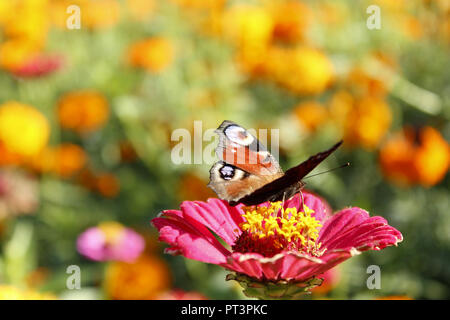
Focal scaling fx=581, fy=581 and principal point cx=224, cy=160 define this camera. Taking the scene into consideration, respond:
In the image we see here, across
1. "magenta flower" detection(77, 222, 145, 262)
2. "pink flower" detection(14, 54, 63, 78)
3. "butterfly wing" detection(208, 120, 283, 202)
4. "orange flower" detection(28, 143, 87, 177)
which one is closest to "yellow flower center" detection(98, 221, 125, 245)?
"magenta flower" detection(77, 222, 145, 262)

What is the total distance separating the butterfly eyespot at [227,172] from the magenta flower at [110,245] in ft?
2.76

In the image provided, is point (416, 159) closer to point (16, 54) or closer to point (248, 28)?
point (248, 28)

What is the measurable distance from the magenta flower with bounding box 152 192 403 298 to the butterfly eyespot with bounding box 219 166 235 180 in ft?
0.13

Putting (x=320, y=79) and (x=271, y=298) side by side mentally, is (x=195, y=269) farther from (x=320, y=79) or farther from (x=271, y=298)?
(x=271, y=298)

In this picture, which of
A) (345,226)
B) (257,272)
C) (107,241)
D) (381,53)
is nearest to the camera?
(257,272)

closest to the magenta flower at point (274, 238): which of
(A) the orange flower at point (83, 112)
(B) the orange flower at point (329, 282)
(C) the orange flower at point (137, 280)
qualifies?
(B) the orange flower at point (329, 282)

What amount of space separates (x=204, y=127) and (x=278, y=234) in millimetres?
1060

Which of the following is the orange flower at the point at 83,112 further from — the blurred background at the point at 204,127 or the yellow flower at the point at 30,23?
the yellow flower at the point at 30,23

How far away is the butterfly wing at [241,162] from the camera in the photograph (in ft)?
2.49

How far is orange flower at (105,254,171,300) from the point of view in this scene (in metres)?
1.44
